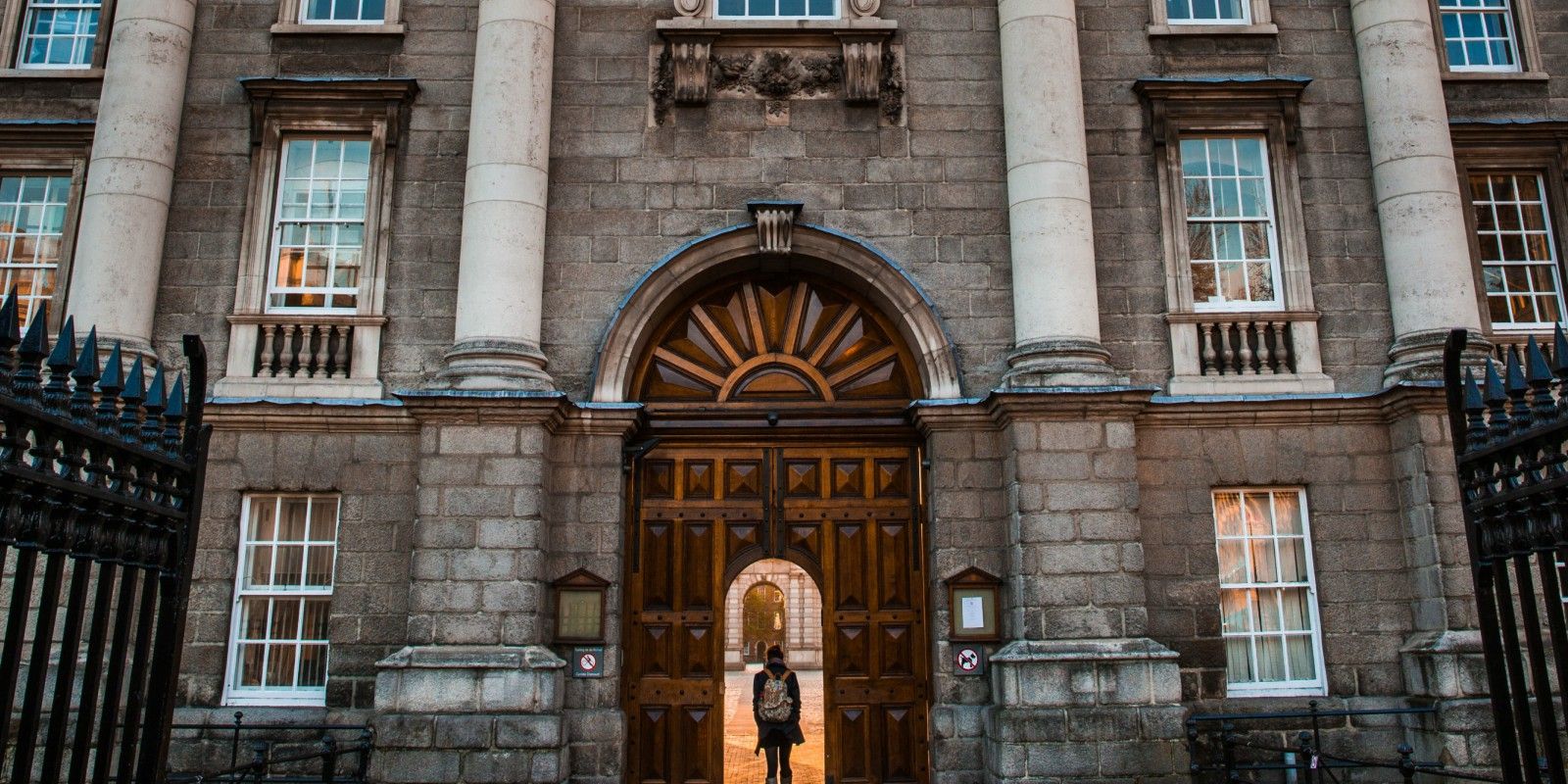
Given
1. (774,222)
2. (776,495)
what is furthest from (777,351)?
(776,495)

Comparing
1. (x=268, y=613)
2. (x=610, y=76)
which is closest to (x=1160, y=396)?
(x=610, y=76)

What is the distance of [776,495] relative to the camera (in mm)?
12211

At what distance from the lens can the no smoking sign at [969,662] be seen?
11.2 m

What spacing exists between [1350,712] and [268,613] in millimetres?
11181

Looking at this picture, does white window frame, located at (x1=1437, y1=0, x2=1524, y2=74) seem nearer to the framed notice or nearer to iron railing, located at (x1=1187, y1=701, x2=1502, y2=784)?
iron railing, located at (x1=1187, y1=701, x2=1502, y2=784)

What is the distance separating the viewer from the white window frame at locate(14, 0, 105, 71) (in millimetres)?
13320

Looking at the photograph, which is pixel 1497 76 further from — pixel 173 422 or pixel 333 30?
pixel 173 422

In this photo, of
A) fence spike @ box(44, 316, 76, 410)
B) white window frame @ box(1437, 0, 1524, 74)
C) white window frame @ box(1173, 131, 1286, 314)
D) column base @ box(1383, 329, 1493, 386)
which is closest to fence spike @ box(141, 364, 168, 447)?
fence spike @ box(44, 316, 76, 410)

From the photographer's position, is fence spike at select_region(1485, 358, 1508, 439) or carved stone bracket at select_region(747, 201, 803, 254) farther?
carved stone bracket at select_region(747, 201, 803, 254)

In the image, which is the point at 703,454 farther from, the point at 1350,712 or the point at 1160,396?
the point at 1350,712

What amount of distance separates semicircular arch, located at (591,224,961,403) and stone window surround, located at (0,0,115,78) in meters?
7.22

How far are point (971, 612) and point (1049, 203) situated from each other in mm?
4448

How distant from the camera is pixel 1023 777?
1019 centimetres

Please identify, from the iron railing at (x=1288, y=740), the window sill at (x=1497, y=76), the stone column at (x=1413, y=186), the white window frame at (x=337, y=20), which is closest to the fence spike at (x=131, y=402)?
the iron railing at (x=1288, y=740)
